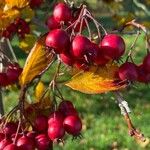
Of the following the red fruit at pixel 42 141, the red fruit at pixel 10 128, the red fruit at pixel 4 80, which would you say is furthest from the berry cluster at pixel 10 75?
the red fruit at pixel 42 141

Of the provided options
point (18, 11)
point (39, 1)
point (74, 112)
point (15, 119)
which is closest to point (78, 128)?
point (74, 112)

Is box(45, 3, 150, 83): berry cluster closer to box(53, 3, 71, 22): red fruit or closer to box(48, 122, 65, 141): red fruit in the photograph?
box(53, 3, 71, 22): red fruit

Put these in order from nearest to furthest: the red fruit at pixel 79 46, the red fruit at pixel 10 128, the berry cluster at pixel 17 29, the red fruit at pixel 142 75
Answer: the red fruit at pixel 79 46, the red fruit at pixel 142 75, the red fruit at pixel 10 128, the berry cluster at pixel 17 29

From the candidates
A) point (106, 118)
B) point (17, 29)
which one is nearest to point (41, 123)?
point (17, 29)

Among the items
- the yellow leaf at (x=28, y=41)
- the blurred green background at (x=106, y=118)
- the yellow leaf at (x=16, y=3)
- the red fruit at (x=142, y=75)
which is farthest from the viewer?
the blurred green background at (x=106, y=118)

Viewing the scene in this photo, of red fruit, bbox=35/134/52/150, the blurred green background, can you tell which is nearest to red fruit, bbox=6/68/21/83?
red fruit, bbox=35/134/52/150

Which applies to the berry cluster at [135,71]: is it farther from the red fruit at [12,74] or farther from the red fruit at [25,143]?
the red fruit at [12,74]
